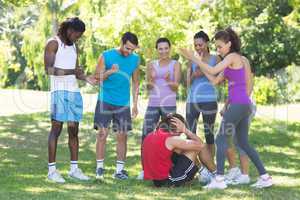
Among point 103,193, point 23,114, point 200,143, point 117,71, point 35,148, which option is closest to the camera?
point 103,193

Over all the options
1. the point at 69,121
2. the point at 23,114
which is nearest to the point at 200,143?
the point at 69,121

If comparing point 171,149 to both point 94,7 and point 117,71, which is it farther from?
point 94,7

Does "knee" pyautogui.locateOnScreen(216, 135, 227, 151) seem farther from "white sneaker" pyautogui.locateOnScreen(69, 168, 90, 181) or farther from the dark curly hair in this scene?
the dark curly hair

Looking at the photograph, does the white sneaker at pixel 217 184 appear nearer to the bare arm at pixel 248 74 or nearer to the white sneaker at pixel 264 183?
the white sneaker at pixel 264 183

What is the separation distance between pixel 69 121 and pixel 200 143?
153cm

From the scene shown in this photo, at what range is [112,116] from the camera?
6691mm

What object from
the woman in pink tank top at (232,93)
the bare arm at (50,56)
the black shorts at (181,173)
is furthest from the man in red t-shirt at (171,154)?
the bare arm at (50,56)

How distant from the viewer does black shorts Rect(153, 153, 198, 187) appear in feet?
19.9

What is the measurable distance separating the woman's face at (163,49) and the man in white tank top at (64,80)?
34.4 inches

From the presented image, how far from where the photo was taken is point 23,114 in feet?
45.9

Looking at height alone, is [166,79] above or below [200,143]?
above

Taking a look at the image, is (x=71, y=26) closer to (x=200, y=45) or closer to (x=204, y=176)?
(x=200, y=45)

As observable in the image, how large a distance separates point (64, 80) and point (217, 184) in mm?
2074

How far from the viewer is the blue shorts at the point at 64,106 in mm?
6375
